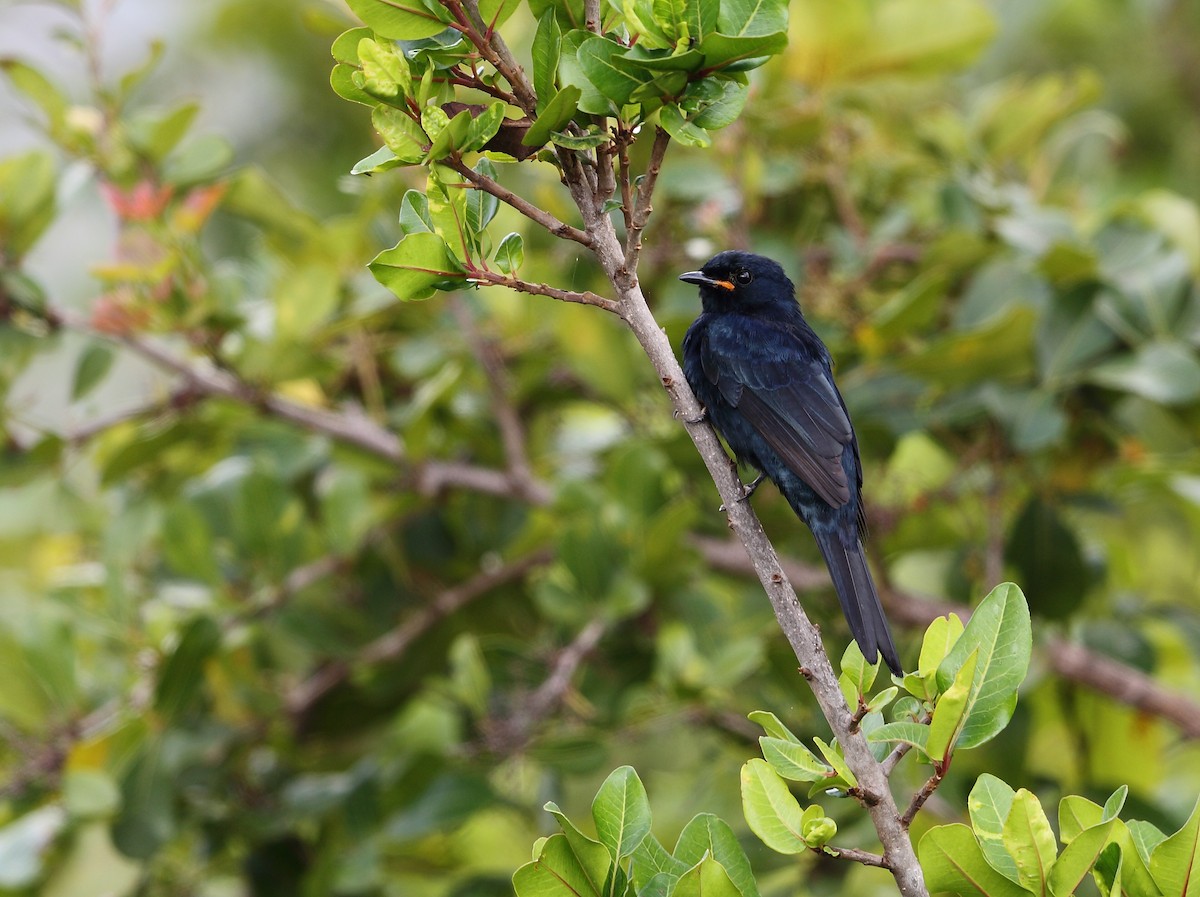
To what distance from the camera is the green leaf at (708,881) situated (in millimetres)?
1580

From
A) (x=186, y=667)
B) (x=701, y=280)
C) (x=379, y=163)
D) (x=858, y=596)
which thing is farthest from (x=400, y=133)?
(x=186, y=667)

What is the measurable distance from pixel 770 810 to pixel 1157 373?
2.14 m

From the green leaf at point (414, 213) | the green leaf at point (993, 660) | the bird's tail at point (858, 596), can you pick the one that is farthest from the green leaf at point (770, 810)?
the green leaf at point (414, 213)

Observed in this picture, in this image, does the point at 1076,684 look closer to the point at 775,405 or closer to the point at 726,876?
the point at 775,405

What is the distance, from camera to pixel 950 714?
158cm

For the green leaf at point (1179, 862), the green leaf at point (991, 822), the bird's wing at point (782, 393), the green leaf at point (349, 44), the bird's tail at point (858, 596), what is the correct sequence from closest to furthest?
1. the green leaf at point (1179, 862)
2. the green leaf at point (991, 822)
3. the green leaf at point (349, 44)
4. the bird's tail at point (858, 596)
5. the bird's wing at point (782, 393)

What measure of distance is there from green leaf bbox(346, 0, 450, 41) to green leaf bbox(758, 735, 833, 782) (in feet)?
3.49

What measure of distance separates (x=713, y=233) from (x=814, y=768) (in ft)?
8.00

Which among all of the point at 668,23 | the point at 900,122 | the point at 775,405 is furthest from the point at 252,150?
the point at 668,23

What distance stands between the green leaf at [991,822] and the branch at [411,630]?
80.9 inches

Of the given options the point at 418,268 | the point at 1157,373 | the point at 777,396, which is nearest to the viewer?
the point at 418,268

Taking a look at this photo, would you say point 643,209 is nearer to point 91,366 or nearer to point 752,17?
point 752,17

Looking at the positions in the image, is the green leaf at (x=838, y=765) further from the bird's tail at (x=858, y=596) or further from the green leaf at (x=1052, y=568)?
the green leaf at (x=1052, y=568)

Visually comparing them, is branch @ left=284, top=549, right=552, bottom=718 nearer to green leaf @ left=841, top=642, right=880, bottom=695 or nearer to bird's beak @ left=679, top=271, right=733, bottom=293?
bird's beak @ left=679, top=271, right=733, bottom=293
